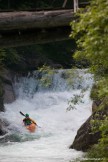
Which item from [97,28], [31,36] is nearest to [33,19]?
[31,36]

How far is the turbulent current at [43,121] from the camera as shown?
13140mm

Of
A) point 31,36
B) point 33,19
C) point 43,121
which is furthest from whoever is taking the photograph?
point 43,121

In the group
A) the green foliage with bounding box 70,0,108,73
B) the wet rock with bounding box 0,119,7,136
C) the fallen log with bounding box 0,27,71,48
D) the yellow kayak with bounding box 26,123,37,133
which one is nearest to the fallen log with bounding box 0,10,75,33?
the fallen log with bounding box 0,27,71,48

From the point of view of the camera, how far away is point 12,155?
512 inches

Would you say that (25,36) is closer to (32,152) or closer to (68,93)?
(32,152)

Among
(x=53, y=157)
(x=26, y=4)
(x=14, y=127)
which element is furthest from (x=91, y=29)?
(x=26, y=4)

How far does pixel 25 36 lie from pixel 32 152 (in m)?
6.78

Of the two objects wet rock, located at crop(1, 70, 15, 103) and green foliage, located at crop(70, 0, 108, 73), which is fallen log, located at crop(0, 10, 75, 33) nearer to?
green foliage, located at crop(70, 0, 108, 73)

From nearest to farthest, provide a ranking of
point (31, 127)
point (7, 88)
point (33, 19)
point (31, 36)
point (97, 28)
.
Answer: point (97, 28) < point (33, 19) < point (31, 36) < point (31, 127) < point (7, 88)

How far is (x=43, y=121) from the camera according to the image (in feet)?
62.5

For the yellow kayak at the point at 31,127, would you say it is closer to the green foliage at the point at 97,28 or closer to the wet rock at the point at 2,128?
the wet rock at the point at 2,128

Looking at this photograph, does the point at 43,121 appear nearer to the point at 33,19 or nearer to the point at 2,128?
the point at 2,128

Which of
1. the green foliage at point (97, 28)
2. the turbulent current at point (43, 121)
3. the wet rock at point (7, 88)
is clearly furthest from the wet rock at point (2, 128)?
the green foliage at point (97, 28)

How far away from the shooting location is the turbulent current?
1314 centimetres
